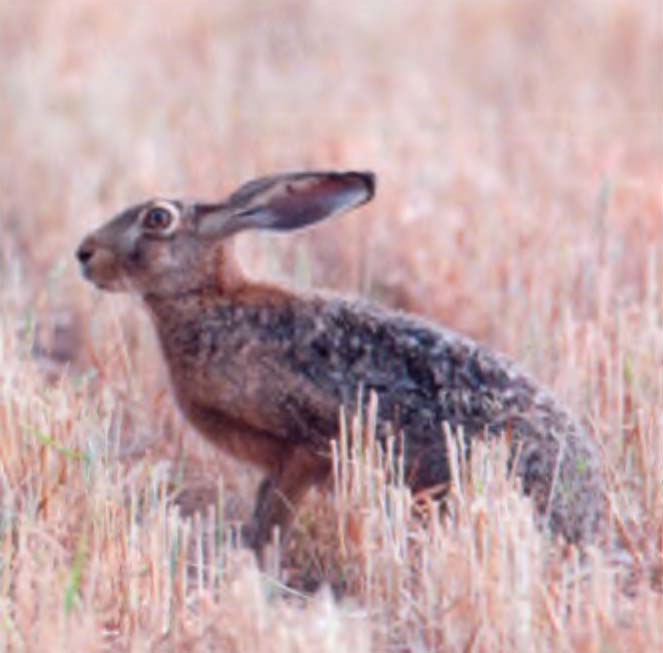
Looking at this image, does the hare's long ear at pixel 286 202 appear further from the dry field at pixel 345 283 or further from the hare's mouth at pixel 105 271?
the dry field at pixel 345 283

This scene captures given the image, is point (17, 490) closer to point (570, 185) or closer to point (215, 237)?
point (215, 237)

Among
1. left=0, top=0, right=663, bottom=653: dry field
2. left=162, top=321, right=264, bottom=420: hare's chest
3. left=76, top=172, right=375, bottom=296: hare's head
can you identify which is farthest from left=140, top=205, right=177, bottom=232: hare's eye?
left=0, top=0, right=663, bottom=653: dry field

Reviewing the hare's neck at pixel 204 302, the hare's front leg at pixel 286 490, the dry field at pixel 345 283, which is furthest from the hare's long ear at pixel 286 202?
the hare's front leg at pixel 286 490

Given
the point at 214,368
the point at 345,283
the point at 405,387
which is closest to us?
the point at 405,387

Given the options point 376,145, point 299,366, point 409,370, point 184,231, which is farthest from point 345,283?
point 409,370

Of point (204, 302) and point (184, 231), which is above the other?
point (184, 231)

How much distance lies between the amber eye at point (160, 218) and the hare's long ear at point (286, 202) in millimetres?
99

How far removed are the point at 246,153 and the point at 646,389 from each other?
407cm

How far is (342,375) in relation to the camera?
6574mm

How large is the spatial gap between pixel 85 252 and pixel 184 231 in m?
0.36

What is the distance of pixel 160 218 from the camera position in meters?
7.16

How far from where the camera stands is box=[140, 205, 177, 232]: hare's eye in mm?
7145

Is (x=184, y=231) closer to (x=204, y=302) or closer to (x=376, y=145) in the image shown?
(x=204, y=302)

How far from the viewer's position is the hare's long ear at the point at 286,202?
687cm
